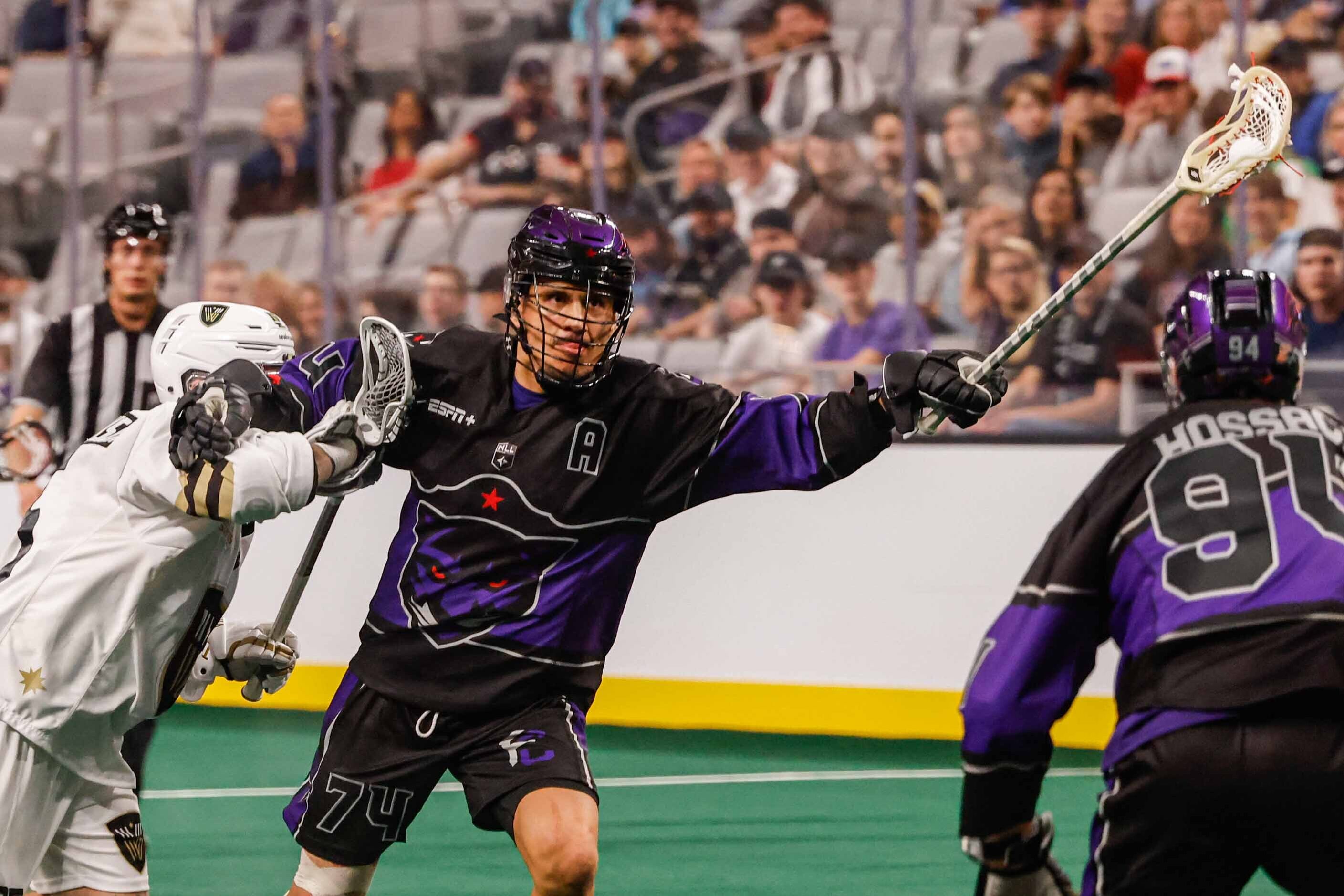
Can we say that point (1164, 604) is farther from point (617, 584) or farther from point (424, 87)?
point (424, 87)

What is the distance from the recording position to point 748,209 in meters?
7.91

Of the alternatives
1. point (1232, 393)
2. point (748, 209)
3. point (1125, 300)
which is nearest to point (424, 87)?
point (748, 209)

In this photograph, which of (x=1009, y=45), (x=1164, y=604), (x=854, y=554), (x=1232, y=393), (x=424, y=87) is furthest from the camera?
(x=424, y=87)

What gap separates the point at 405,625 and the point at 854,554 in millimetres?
3016

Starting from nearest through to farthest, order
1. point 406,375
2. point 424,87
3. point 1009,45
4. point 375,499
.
→ point 406,375 < point 375,499 < point 1009,45 < point 424,87

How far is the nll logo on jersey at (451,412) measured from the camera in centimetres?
345

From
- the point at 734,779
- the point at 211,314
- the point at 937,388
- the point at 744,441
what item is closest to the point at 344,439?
the point at 211,314

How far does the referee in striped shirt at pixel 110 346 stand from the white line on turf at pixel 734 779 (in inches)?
41.4

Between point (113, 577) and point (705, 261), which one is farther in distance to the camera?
point (705, 261)

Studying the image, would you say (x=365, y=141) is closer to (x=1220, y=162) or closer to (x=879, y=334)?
(x=879, y=334)

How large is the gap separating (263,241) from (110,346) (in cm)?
376

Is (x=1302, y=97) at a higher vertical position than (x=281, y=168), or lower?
higher

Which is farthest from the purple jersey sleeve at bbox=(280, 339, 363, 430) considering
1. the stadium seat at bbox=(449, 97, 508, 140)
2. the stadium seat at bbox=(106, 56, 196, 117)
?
the stadium seat at bbox=(106, 56, 196, 117)

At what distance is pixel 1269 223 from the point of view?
666cm
